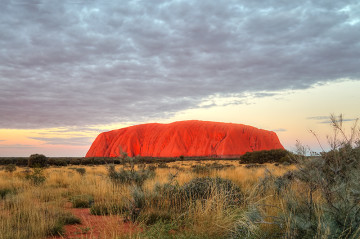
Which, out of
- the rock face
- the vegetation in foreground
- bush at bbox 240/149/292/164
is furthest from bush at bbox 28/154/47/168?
the rock face

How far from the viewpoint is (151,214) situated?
625 cm

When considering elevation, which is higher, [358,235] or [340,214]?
[340,214]

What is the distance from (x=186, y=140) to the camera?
78625 mm

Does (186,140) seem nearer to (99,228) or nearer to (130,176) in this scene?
(130,176)

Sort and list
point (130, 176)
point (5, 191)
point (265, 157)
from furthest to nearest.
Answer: point (265, 157) → point (5, 191) → point (130, 176)

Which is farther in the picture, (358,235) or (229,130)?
(229,130)

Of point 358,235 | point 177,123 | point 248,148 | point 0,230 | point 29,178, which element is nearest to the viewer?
point 358,235

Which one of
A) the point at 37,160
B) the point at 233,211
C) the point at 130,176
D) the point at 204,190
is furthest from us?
the point at 37,160

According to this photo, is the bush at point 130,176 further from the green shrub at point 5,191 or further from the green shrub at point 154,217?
the green shrub at point 5,191

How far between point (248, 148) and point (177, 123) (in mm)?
22554

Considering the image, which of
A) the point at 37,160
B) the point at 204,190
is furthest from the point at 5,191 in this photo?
A: the point at 37,160

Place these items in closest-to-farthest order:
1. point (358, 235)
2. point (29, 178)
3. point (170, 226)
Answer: point (358, 235)
point (170, 226)
point (29, 178)

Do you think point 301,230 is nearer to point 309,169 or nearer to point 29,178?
point 309,169

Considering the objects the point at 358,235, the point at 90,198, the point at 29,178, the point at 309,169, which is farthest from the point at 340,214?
the point at 29,178
